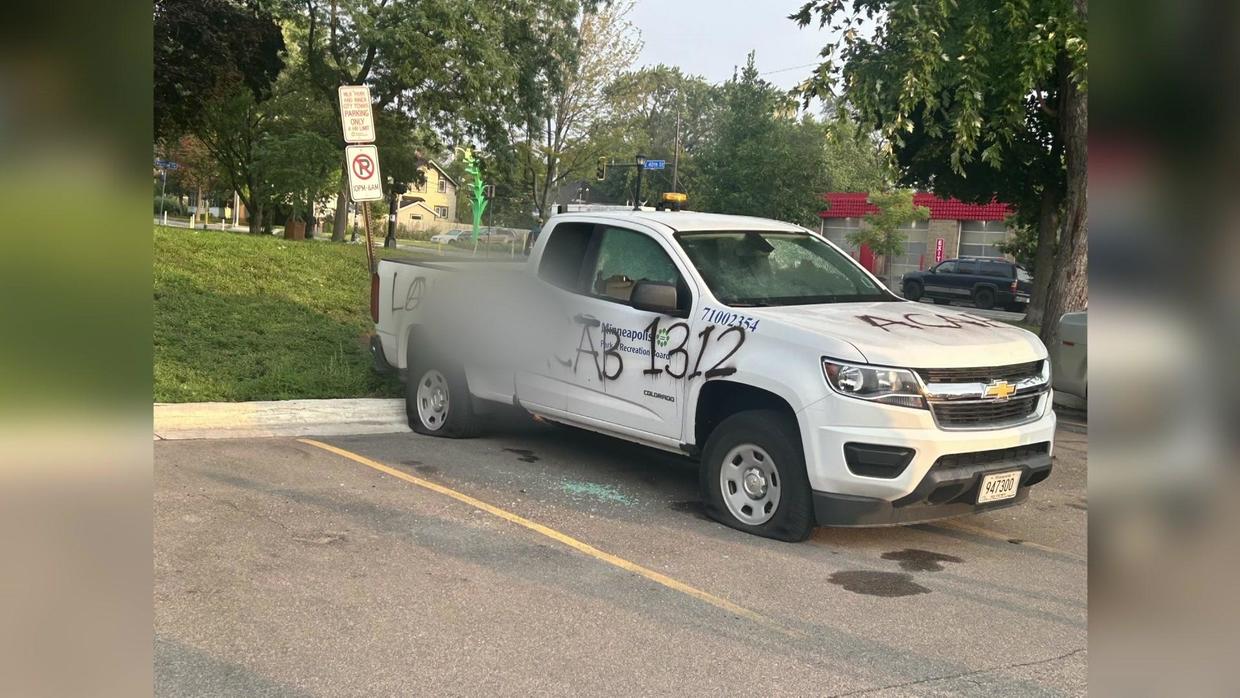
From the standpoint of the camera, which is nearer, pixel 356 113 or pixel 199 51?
pixel 356 113

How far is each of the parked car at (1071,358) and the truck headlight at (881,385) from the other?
5609 millimetres

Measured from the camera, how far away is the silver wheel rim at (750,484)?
611 centimetres

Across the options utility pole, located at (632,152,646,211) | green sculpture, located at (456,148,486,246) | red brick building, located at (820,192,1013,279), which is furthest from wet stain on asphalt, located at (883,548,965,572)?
red brick building, located at (820,192,1013,279)

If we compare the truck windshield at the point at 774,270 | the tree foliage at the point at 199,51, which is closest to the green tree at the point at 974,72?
the truck windshield at the point at 774,270

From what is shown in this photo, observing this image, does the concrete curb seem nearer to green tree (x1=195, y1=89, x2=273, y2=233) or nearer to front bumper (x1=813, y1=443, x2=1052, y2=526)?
front bumper (x1=813, y1=443, x2=1052, y2=526)

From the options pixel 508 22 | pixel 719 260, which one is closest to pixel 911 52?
pixel 719 260

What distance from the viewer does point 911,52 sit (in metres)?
10.4

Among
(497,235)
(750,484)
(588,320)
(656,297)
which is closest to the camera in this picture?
(750,484)

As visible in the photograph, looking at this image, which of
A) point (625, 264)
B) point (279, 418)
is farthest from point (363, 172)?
point (625, 264)

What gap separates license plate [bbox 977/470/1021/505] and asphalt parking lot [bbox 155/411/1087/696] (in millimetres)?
372

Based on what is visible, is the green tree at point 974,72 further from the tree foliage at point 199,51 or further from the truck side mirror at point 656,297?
the tree foliage at point 199,51

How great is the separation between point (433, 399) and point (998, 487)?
15.1 ft

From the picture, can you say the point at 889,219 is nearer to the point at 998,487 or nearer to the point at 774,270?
the point at 774,270

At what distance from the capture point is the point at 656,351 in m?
6.79
